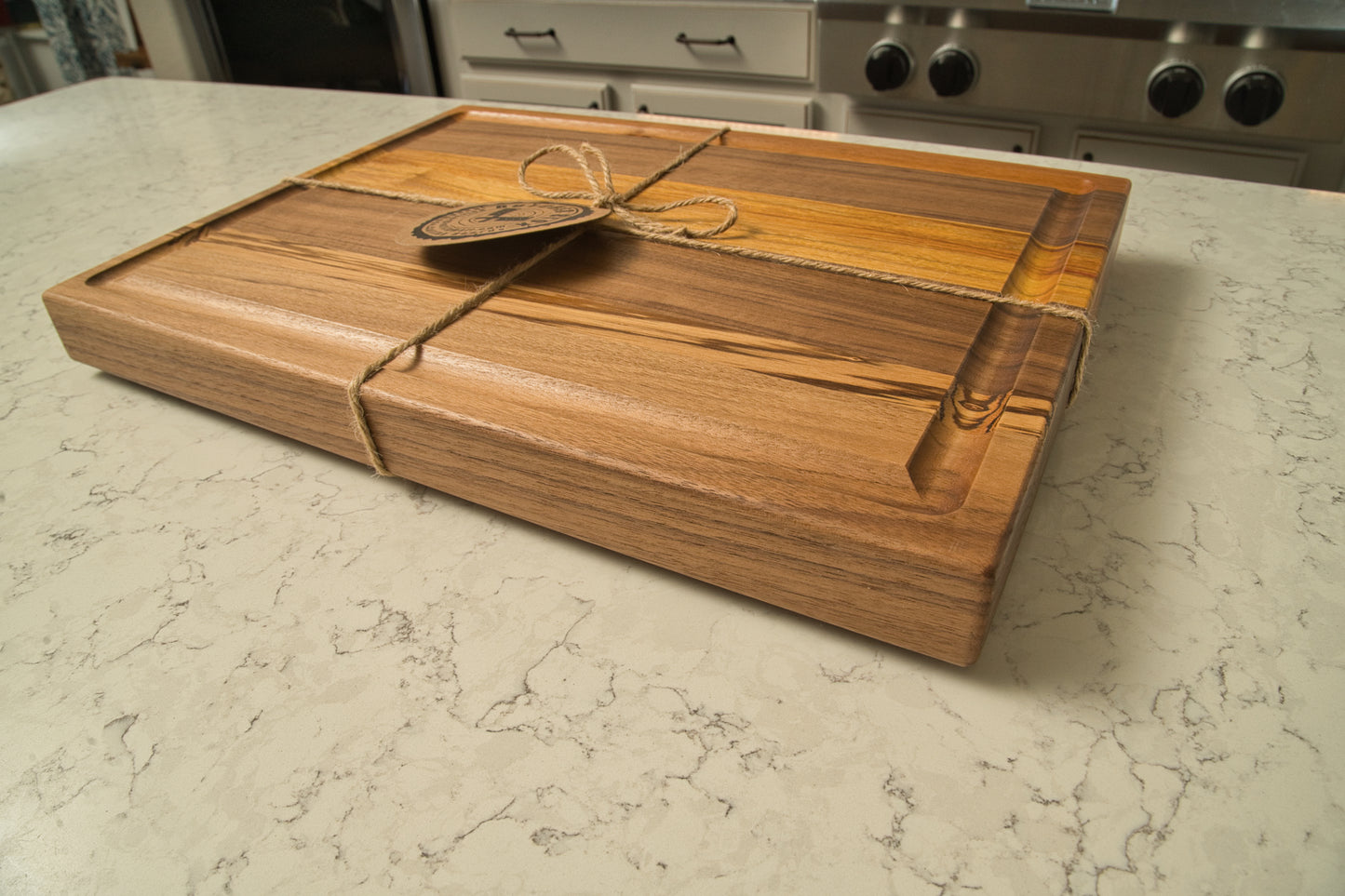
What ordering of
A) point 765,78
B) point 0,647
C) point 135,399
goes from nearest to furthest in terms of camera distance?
point 0,647
point 135,399
point 765,78

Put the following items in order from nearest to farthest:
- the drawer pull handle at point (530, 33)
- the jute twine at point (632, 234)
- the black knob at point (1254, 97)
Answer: the jute twine at point (632, 234), the black knob at point (1254, 97), the drawer pull handle at point (530, 33)

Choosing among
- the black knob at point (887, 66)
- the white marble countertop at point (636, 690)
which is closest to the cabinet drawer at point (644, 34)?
the black knob at point (887, 66)

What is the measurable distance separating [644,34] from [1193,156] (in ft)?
2.90

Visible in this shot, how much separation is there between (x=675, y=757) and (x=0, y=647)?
35cm

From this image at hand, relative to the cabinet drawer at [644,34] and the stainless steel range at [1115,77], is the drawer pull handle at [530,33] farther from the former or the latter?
the stainless steel range at [1115,77]

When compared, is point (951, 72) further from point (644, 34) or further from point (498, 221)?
point (498, 221)

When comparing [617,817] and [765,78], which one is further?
[765,78]

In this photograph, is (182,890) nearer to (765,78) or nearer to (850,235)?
(850,235)

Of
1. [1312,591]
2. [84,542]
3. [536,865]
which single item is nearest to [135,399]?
[84,542]

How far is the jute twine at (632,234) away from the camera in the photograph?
1.73 feet

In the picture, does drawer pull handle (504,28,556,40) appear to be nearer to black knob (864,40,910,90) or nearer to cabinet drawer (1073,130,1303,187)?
black knob (864,40,910,90)

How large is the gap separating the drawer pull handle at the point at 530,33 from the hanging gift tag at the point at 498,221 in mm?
1124

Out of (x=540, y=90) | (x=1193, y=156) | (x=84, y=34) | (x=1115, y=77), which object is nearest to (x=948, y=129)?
(x=1115, y=77)

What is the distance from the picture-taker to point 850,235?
649 millimetres
